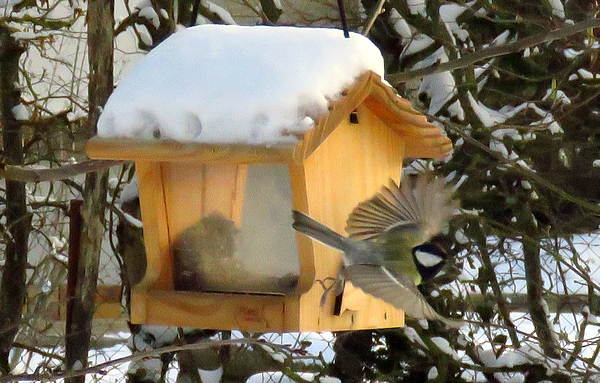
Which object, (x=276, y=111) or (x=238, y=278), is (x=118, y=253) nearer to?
(x=238, y=278)

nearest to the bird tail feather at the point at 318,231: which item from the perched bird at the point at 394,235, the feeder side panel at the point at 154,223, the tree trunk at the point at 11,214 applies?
the perched bird at the point at 394,235

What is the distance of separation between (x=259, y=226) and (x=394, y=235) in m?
0.30

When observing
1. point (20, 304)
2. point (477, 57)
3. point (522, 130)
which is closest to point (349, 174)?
point (477, 57)

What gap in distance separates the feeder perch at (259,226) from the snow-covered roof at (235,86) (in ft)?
0.27

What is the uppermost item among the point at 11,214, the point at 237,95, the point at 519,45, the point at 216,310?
the point at 519,45

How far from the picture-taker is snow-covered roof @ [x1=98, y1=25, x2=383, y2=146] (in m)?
1.44

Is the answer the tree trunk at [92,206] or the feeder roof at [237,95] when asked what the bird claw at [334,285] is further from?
the tree trunk at [92,206]

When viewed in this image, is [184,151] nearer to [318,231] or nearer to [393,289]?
[318,231]

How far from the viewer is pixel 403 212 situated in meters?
1.68

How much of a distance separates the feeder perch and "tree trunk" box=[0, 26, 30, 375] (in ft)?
4.78

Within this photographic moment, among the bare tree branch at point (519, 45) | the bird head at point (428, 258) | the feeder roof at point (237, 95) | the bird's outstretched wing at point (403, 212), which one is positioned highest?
the bare tree branch at point (519, 45)

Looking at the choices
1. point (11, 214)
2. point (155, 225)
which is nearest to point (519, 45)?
point (155, 225)

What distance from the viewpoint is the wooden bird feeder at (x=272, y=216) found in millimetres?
1580

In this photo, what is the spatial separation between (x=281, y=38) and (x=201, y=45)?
0.55 feet
